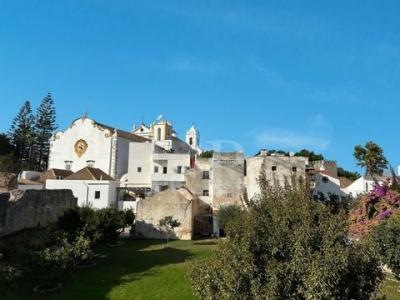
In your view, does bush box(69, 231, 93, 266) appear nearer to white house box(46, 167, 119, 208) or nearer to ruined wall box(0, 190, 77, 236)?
ruined wall box(0, 190, 77, 236)


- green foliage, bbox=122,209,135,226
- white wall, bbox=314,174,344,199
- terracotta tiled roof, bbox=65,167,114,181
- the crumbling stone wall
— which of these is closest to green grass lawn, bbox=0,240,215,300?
green foliage, bbox=122,209,135,226

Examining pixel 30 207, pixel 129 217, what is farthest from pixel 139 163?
pixel 30 207

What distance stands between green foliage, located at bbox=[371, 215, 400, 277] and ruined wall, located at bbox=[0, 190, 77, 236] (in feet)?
67.6

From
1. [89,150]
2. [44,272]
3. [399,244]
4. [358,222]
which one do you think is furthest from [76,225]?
[89,150]

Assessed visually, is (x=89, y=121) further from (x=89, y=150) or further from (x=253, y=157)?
(x=253, y=157)

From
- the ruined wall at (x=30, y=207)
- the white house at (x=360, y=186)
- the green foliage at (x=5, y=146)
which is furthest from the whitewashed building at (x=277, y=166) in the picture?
the green foliage at (x=5, y=146)

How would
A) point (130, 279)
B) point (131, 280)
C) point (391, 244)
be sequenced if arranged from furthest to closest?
point (130, 279), point (131, 280), point (391, 244)

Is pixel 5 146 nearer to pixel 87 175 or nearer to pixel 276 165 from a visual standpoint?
pixel 87 175

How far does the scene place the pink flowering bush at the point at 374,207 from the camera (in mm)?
22766

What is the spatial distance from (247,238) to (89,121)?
57121 millimetres

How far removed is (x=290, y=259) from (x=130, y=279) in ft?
46.0

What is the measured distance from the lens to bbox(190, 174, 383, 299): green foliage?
9.16m

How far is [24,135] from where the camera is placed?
7112cm

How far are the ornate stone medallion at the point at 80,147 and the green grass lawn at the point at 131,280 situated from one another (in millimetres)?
35306
